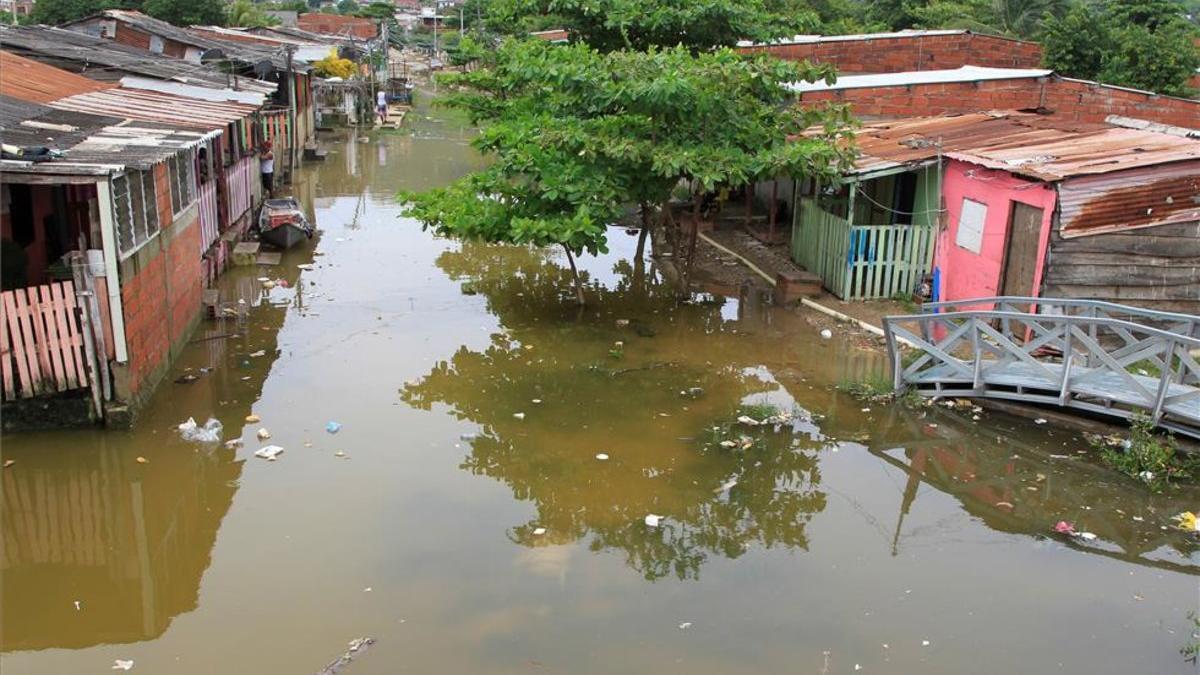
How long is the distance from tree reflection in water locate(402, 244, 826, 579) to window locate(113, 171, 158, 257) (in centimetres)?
302

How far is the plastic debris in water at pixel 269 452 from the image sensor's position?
8.33 m

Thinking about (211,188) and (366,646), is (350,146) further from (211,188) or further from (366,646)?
(366,646)

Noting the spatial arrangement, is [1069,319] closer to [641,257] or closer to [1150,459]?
[1150,459]

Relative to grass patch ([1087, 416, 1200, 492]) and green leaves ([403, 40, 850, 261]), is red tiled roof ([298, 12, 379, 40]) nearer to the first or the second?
green leaves ([403, 40, 850, 261])

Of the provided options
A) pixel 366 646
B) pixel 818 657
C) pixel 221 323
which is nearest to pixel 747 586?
pixel 818 657

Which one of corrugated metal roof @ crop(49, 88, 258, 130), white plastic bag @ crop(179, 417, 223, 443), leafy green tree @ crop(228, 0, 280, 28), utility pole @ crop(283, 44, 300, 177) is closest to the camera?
white plastic bag @ crop(179, 417, 223, 443)

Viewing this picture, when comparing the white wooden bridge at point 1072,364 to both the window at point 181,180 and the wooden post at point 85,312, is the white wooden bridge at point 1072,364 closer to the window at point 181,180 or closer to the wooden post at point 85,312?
the wooden post at point 85,312

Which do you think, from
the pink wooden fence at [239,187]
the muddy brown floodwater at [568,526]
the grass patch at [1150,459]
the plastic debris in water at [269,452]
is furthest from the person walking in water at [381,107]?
the grass patch at [1150,459]

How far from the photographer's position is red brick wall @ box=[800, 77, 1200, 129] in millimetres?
17500

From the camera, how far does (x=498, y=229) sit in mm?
11641

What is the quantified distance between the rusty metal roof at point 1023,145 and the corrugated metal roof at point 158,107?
27.8 ft

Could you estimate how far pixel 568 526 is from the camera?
24.3 feet

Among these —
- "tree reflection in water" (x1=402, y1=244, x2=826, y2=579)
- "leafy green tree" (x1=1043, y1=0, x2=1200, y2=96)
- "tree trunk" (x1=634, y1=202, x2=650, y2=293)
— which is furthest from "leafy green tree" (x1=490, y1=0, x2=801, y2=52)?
"leafy green tree" (x1=1043, y1=0, x2=1200, y2=96)

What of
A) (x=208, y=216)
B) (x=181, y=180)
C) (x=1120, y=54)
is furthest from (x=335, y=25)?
(x=181, y=180)
